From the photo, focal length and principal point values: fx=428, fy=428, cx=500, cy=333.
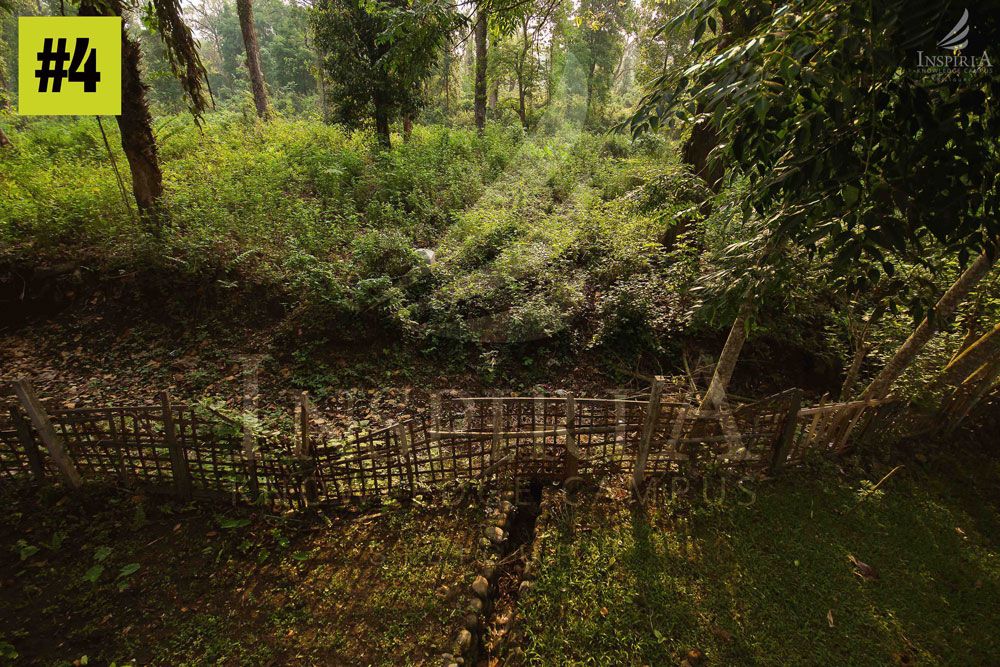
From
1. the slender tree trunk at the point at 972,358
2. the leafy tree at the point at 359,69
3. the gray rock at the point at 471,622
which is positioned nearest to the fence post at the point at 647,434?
the gray rock at the point at 471,622

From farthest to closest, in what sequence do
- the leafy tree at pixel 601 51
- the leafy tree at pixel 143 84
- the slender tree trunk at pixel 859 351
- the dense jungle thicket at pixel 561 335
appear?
the leafy tree at pixel 601 51 → the leafy tree at pixel 143 84 → the slender tree trunk at pixel 859 351 → the dense jungle thicket at pixel 561 335

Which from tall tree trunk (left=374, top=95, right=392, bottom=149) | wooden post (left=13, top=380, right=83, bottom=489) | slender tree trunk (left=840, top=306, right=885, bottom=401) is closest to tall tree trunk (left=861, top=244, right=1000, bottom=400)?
slender tree trunk (left=840, top=306, right=885, bottom=401)

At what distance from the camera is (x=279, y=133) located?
12766mm

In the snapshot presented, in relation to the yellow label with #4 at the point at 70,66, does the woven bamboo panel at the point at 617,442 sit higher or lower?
lower

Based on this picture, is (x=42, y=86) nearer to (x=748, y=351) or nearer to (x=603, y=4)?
(x=748, y=351)

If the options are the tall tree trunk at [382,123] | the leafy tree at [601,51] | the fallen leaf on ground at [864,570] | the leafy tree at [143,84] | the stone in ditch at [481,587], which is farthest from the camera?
the leafy tree at [601,51]

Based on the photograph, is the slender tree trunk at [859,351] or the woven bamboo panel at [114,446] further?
the slender tree trunk at [859,351]

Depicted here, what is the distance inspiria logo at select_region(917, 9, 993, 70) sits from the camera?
1568 millimetres

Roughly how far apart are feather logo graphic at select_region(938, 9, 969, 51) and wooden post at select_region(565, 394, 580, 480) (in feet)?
10.5

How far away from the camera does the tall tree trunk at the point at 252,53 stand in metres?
12.6

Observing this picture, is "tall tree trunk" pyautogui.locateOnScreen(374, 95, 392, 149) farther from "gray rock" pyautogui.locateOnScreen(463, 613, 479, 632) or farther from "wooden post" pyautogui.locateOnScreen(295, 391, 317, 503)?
"gray rock" pyautogui.locateOnScreen(463, 613, 479, 632)

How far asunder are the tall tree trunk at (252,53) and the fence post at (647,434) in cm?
1519

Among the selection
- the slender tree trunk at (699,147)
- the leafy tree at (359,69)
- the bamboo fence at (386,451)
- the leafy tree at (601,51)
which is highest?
the leafy tree at (601,51)

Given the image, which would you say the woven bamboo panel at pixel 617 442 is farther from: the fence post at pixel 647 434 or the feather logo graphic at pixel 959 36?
the feather logo graphic at pixel 959 36
